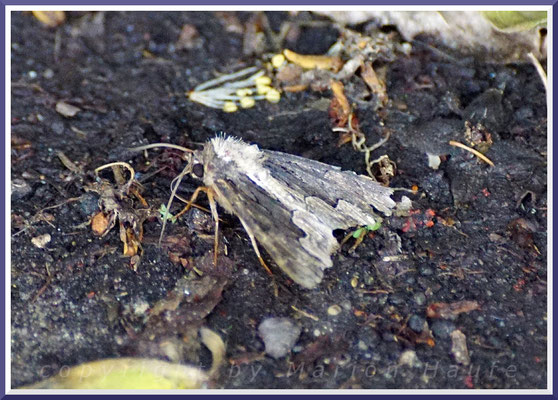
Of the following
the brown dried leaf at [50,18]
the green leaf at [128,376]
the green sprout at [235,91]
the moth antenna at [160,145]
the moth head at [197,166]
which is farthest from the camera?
the brown dried leaf at [50,18]

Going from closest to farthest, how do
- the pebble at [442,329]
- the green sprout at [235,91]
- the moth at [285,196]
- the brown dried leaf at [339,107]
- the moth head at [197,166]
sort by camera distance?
1. the pebble at [442,329]
2. the moth at [285,196]
3. the moth head at [197,166]
4. the brown dried leaf at [339,107]
5. the green sprout at [235,91]

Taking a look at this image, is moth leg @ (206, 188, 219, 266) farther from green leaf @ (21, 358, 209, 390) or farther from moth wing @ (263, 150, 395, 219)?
green leaf @ (21, 358, 209, 390)

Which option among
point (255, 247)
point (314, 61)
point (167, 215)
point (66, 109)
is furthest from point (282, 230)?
point (66, 109)

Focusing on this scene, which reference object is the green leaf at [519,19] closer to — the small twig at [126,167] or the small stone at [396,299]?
the small stone at [396,299]

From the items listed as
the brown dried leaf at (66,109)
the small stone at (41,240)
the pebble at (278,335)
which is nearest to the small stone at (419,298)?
the pebble at (278,335)

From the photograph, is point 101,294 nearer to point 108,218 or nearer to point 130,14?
point 108,218

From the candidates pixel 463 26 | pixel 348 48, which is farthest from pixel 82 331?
pixel 463 26
